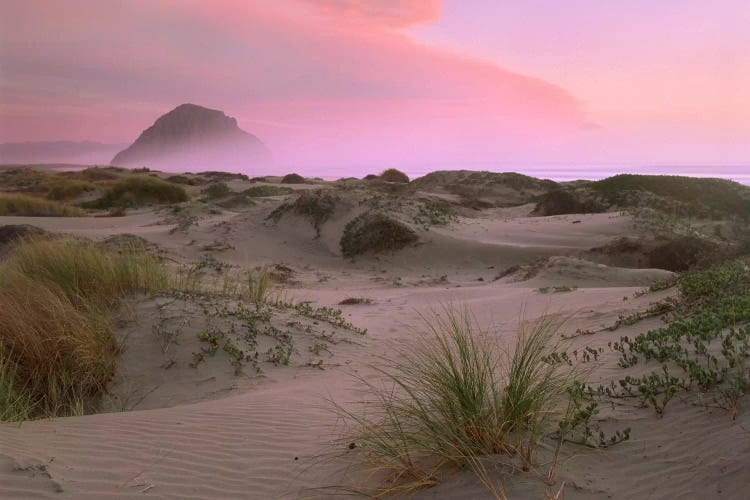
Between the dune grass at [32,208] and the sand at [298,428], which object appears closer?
the sand at [298,428]

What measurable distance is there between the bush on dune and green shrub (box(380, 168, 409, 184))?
12.8m

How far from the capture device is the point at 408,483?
9.62 ft

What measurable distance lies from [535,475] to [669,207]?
719 inches

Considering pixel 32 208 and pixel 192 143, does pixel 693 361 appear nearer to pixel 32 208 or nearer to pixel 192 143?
pixel 32 208

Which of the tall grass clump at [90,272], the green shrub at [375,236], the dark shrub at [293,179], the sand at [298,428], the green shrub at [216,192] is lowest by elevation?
the sand at [298,428]

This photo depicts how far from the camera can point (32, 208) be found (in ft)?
71.1

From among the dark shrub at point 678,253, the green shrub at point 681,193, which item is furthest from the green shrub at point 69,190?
the dark shrub at point 678,253

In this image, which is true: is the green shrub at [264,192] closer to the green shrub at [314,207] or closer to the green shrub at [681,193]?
the green shrub at [314,207]

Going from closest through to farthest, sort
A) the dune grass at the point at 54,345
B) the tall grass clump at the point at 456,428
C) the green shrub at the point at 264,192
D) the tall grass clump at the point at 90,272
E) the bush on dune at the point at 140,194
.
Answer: the tall grass clump at the point at 456,428 → the dune grass at the point at 54,345 → the tall grass clump at the point at 90,272 → the bush on dune at the point at 140,194 → the green shrub at the point at 264,192

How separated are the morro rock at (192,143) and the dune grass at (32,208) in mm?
112002

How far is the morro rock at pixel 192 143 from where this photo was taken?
134m

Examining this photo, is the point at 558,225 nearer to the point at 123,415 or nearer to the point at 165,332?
the point at 165,332

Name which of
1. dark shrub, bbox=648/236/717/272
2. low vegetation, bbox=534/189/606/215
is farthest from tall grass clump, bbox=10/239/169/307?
low vegetation, bbox=534/189/606/215

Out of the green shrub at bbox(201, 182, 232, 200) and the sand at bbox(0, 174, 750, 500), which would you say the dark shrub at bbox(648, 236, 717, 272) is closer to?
the sand at bbox(0, 174, 750, 500)
